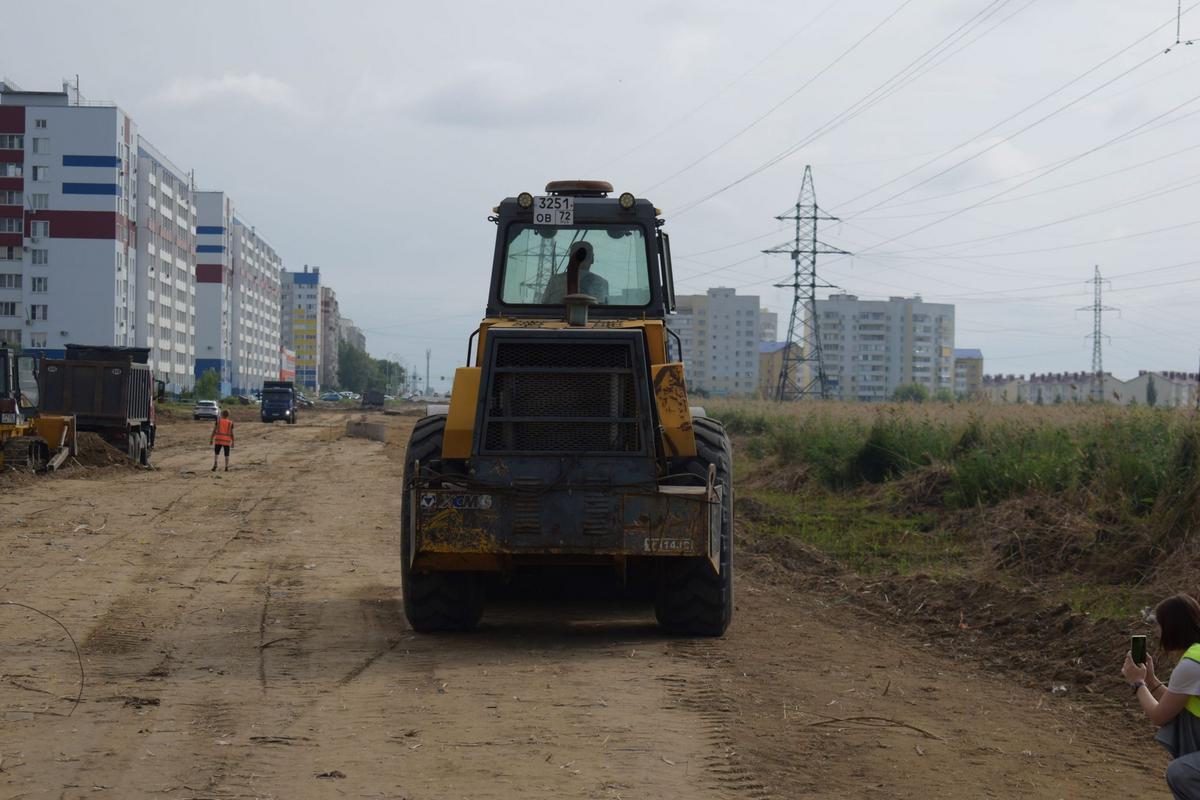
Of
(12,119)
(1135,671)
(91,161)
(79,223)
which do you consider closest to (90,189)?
(91,161)

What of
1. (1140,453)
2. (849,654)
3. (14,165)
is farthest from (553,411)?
(14,165)

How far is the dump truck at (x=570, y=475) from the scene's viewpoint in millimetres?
9672

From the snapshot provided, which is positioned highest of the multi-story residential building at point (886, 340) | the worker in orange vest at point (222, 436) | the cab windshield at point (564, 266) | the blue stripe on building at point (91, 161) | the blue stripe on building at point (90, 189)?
the blue stripe on building at point (91, 161)

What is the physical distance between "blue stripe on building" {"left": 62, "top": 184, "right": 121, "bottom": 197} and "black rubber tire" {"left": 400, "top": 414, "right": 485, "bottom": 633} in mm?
96058

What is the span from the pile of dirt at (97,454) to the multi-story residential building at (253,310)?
121644 millimetres

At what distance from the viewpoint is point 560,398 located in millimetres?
10086

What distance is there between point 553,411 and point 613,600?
307cm

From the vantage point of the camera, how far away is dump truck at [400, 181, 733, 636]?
9.67 meters

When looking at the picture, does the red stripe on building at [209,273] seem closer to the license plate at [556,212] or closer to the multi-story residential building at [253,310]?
the multi-story residential building at [253,310]

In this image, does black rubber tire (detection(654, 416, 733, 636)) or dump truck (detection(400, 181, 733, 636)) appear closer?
dump truck (detection(400, 181, 733, 636))

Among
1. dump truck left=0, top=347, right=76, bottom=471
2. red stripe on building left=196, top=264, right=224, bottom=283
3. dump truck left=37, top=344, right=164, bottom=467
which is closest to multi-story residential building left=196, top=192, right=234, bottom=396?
red stripe on building left=196, top=264, right=224, bottom=283

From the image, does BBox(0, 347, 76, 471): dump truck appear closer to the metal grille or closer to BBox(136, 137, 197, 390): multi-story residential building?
the metal grille

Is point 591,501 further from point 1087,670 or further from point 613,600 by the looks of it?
point 1087,670

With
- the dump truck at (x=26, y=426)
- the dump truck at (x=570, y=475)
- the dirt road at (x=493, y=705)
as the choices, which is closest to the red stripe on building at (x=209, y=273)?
the dump truck at (x=26, y=426)
